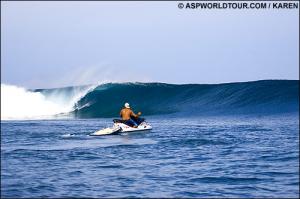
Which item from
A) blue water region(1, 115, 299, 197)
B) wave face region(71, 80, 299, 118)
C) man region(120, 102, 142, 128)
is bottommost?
blue water region(1, 115, 299, 197)

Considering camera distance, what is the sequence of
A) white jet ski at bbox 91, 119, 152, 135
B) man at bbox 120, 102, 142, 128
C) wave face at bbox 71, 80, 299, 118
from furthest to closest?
wave face at bbox 71, 80, 299, 118 → man at bbox 120, 102, 142, 128 → white jet ski at bbox 91, 119, 152, 135

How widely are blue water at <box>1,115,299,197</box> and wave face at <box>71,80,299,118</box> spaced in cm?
1450

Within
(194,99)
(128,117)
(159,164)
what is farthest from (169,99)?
(159,164)

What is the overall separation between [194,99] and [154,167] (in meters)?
25.5

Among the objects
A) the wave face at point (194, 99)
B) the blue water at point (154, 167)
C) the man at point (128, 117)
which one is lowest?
the blue water at point (154, 167)

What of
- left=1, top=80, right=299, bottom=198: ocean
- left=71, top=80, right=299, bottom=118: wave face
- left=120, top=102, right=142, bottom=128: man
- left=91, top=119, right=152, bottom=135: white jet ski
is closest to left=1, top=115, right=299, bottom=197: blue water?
left=1, top=80, right=299, bottom=198: ocean

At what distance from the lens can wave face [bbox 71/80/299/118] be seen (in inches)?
1243

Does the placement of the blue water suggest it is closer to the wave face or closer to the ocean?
the ocean

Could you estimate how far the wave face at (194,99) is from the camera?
104 feet

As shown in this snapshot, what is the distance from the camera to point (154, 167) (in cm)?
1130

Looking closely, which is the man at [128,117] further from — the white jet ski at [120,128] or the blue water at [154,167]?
the blue water at [154,167]

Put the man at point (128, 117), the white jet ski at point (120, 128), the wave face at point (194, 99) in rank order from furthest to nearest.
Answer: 1. the wave face at point (194, 99)
2. the man at point (128, 117)
3. the white jet ski at point (120, 128)

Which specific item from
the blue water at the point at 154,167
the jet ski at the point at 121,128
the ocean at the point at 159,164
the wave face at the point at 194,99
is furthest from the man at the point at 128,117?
the wave face at the point at 194,99

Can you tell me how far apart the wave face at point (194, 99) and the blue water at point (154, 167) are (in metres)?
14.5
